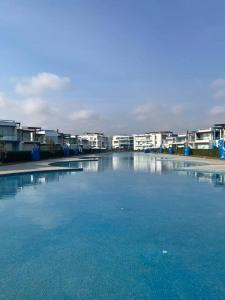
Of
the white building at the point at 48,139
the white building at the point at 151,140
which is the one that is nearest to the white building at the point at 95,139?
the white building at the point at 151,140

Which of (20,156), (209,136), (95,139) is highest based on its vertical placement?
(95,139)

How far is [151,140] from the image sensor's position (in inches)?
4414

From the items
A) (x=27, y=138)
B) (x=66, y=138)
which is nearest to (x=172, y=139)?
(x=66, y=138)

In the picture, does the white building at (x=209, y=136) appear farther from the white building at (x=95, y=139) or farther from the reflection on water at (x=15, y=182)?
the white building at (x=95, y=139)

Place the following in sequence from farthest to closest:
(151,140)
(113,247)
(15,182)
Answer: (151,140), (15,182), (113,247)

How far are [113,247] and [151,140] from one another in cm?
10823

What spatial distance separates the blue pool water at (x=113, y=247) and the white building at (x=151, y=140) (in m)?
92.0

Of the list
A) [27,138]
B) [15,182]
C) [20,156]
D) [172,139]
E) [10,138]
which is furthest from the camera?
[172,139]

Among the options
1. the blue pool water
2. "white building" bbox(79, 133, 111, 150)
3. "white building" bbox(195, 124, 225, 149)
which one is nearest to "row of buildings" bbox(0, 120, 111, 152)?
the blue pool water

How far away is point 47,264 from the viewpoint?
5094 mm

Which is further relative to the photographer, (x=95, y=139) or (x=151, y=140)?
(x=151, y=140)

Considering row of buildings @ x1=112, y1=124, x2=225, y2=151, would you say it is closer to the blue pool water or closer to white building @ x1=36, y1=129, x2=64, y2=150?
white building @ x1=36, y1=129, x2=64, y2=150

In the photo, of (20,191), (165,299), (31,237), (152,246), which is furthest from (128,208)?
(20,191)

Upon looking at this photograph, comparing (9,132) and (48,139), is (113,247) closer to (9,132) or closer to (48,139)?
(9,132)
